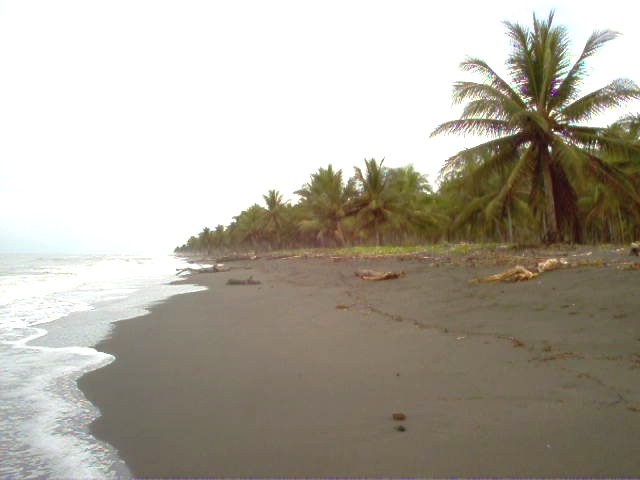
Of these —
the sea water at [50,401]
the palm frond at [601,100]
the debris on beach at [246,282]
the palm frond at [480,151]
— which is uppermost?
the palm frond at [601,100]

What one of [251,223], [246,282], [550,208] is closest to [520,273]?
[550,208]

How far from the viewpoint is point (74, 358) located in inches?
160

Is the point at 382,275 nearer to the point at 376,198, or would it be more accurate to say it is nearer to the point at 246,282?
the point at 246,282

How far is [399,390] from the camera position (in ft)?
8.57

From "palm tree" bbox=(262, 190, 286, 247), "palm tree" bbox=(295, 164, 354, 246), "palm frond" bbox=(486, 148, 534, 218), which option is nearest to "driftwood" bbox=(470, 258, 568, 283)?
"palm frond" bbox=(486, 148, 534, 218)

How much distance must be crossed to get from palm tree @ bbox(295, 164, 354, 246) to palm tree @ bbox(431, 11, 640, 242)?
770 inches

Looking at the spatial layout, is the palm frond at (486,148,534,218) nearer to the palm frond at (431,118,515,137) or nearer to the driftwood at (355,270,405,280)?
the palm frond at (431,118,515,137)

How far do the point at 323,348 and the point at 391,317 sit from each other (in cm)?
149

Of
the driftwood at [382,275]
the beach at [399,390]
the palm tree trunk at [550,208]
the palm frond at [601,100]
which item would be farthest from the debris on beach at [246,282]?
the palm frond at [601,100]

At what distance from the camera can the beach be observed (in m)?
1.79

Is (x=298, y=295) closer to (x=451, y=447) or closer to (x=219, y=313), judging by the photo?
(x=219, y=313)

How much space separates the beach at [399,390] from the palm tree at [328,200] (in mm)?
27302

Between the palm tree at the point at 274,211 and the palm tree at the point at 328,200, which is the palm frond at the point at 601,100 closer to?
the palm tree at the point at 328,200

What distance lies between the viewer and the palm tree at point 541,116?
11.3 m
